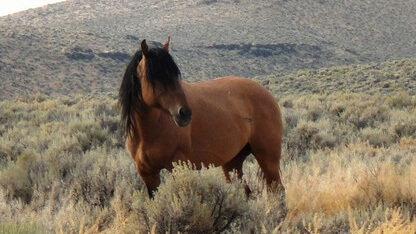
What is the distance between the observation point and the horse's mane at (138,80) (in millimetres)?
4941

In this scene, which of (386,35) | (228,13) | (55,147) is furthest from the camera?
(228,13)

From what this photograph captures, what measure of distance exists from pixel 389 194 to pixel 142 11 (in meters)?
81.8

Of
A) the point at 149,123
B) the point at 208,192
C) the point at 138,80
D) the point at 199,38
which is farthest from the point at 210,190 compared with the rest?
the point at 199,38

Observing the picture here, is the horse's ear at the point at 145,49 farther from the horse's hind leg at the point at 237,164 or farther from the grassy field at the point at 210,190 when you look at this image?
the horse's hind leg at the point at 237,164

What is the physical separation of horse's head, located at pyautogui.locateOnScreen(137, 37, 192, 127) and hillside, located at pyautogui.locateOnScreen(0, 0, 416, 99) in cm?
3702

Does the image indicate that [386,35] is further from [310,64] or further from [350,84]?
[350,84]

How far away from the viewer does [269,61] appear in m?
62.3

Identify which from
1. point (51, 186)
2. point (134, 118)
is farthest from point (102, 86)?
point (134, 118)

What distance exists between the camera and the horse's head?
4.79 m

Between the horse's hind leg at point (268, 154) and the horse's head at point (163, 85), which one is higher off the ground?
the horse's head at point (163, 85)

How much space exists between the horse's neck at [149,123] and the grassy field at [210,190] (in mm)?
465

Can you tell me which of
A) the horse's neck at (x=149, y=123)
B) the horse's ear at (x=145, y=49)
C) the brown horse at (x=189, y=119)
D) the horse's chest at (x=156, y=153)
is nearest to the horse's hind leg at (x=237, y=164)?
the brown horse at (x=189, y=119)

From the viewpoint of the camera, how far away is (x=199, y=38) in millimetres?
66250

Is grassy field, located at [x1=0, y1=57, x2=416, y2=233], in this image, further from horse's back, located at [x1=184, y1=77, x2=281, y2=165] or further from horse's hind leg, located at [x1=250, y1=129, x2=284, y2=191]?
horse's back, located at [x1=184, y1=77, x2=281, y2=165]
